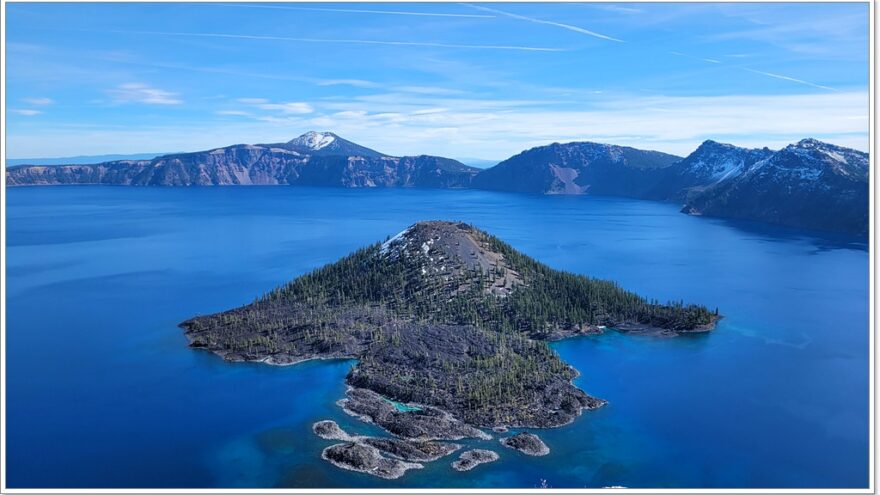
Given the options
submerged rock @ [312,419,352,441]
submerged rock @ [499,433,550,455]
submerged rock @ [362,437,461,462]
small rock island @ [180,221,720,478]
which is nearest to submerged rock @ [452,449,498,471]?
small rock island @ [180,221,720,478]

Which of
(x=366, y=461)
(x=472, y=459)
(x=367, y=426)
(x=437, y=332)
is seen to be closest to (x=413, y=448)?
(x=366, y=461)

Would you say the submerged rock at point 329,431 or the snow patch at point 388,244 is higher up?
the snow patch at point 388,244

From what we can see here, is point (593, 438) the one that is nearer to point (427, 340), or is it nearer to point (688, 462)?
point (688, 462)

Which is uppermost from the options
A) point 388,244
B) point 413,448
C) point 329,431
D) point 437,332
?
point 388,244

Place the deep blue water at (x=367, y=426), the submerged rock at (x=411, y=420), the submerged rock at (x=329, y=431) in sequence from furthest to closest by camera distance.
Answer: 1. the submerged rock at (x=411, y=420)
2. the submerged rock at (x=329, y=431)
3. the deep blue water at (x=367, y=426)

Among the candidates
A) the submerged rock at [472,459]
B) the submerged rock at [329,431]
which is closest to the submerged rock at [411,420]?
the submerged rock at [472,459]

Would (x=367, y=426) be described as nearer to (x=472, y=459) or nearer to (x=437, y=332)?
Answer: (x=472, y=459)

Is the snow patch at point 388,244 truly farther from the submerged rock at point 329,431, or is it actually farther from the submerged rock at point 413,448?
the submerged rock at point 413,448

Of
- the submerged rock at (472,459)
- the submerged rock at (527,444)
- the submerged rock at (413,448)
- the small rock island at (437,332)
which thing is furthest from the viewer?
the small rock island at (437,332)
